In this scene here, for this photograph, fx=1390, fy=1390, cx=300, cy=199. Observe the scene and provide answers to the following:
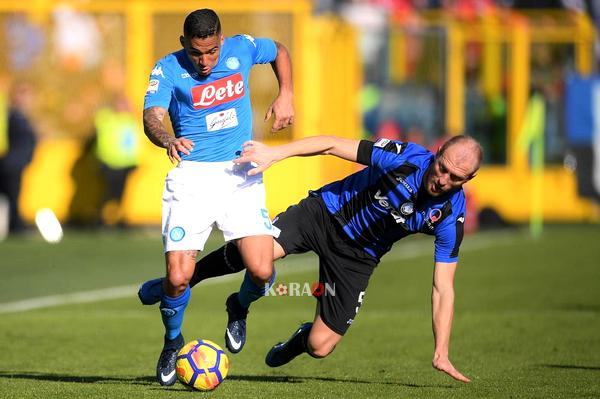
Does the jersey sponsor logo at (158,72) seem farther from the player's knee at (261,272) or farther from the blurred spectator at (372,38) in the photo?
the blurred spectator at (372,38)

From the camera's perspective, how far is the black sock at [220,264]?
9.38 m

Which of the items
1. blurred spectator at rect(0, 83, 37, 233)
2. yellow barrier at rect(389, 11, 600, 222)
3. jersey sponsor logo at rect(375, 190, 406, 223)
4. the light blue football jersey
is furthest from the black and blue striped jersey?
yellow barrier at rect(389, 11, 600, 222)

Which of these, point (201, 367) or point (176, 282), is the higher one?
point (176, 282)

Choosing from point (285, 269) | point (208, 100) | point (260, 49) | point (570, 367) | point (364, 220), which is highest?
point (260, 49)

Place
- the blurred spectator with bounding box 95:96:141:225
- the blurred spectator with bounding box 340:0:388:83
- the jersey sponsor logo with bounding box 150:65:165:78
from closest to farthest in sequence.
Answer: the jersey sponsor logo with bounding box 150:65:165:78 < the blurred spectator with bounding box 95:96:141:225 < the blurred spectator with bounding box 340:0:388:83

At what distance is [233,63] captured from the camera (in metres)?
9.06

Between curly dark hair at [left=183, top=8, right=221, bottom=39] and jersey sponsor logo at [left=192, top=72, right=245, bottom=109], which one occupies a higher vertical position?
curly dark hair at [left=183, top=8, right=221, bottom=39]

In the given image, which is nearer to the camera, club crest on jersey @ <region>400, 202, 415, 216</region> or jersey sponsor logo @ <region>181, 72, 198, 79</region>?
jersey sponsor logo @ <region>181, 72, 198, 79</region>

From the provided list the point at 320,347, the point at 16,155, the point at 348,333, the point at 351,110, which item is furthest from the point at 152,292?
the point at 351,110

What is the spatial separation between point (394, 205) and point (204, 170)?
1253mm

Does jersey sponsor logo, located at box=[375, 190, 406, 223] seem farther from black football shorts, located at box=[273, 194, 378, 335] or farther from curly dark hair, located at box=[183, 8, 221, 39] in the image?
curly dark hair, located at box=[183, 8, 221, 39]

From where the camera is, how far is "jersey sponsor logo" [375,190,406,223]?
9.05 meters

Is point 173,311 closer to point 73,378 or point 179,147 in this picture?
point 73,378

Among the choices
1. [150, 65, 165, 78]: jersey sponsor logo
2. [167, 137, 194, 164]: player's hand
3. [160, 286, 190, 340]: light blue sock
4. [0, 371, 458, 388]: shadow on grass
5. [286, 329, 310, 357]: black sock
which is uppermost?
[150, 65, 165, 78]: jersey sponsor logo
